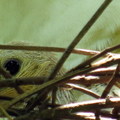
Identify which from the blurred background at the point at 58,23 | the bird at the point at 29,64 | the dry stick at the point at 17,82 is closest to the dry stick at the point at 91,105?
the dry stick at the point at 17,82

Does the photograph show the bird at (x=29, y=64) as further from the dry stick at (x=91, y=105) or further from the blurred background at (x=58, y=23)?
the dry stick at (x=91, y=105)

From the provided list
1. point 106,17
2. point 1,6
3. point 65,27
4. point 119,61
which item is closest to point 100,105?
point 119,61

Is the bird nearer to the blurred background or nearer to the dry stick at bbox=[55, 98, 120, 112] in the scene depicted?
the blurred background

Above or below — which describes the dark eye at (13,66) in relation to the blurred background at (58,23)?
below

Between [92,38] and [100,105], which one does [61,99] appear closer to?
[92,38]

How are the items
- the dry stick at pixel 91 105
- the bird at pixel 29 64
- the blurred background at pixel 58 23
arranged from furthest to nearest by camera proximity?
1. the blurred background at pixel 58 23
2. the bird at pixel 29 64
3. the dry stick at pixel 91 105

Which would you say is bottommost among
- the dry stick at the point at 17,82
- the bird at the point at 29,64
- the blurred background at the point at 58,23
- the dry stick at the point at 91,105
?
the dry stick at the point at 91,105

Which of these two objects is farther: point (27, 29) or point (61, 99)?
point (27, 29)
